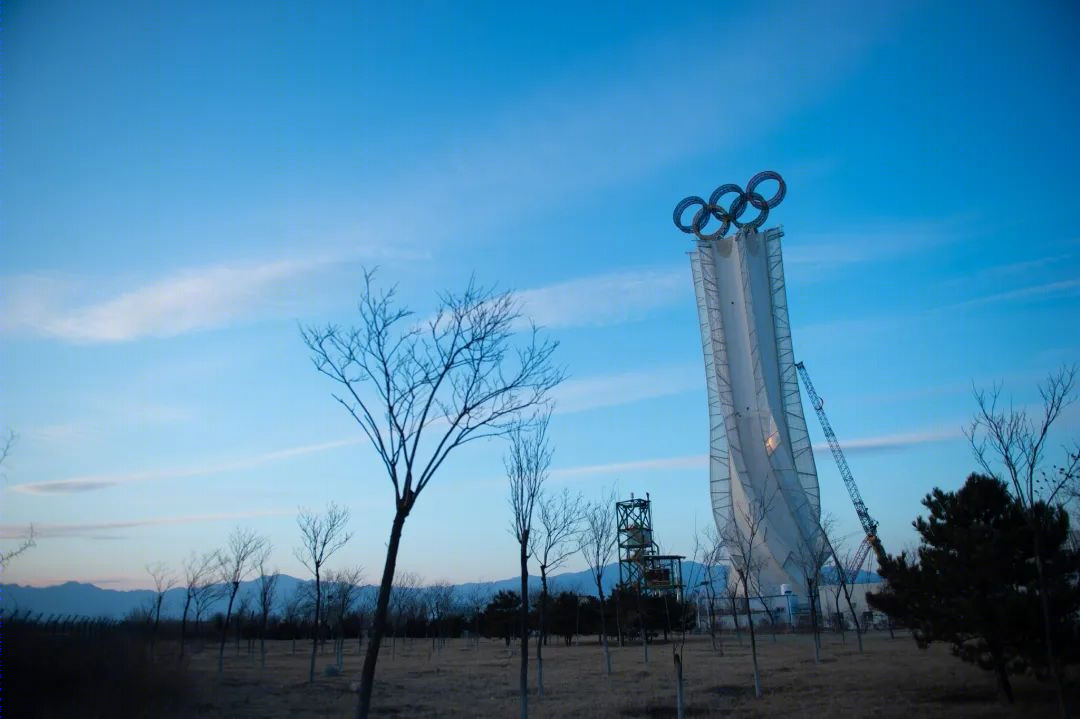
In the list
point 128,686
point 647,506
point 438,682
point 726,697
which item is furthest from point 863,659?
point 647,506

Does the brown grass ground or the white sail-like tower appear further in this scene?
the white sail-like tower

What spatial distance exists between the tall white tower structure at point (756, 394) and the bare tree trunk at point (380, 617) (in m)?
47.9

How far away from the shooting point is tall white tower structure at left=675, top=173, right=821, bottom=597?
57.8 m

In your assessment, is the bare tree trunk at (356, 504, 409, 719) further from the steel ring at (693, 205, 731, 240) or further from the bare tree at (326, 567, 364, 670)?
the steel ring at (693, 205, 731, 240)

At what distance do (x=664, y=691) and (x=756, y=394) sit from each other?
4169 centimetres

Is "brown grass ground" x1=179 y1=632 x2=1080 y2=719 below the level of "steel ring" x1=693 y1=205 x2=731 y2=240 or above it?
below

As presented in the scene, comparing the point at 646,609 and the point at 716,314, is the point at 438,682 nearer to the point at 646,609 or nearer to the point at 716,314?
the point at 646,609

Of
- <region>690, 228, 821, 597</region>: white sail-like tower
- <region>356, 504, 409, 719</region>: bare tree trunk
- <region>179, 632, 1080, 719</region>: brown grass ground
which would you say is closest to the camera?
<region>356, 504, 409, 719</region>: bare tree trunk

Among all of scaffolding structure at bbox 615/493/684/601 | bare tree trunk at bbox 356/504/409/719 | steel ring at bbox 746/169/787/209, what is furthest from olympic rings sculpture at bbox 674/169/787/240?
bare tree trunk at bbox 356/504/409/719

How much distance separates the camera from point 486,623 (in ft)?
195

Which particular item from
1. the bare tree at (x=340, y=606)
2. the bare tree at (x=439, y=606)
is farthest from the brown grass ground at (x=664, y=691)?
the bare tree at (x=439, y=606)

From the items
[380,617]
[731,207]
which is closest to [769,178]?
[731,207]

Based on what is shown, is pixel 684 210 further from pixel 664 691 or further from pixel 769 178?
pixel 664 691

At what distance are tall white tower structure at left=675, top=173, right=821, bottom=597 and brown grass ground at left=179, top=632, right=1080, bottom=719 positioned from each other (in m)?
25.6
